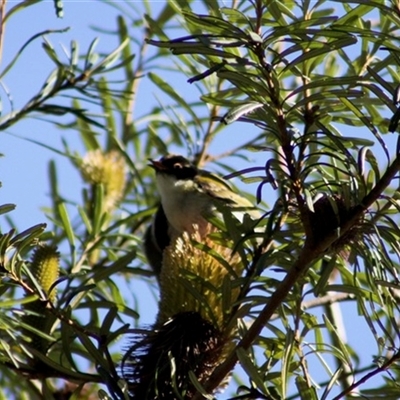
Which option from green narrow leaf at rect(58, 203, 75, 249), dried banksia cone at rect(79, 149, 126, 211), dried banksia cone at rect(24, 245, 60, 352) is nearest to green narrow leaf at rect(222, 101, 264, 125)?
dried banksia cone at rect(24, 245, 60, 352)

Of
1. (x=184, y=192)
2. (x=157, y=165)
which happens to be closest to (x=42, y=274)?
(x=157, y=165)

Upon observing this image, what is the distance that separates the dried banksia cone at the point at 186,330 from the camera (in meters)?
1.48

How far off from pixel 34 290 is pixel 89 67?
3.21 ft

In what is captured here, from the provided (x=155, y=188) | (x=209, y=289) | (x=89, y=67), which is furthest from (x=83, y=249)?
(x=155, y=188)

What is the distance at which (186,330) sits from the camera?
155cm

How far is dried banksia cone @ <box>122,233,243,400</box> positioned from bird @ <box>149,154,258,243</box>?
5.48ft

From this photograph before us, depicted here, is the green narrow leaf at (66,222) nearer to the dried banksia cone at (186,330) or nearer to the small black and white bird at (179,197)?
the dried banksia cone at (186,330)

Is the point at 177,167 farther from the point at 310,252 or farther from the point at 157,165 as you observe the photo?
the point at 310,252

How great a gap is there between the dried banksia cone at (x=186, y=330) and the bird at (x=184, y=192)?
1.67 m

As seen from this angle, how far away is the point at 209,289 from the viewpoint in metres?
1.58

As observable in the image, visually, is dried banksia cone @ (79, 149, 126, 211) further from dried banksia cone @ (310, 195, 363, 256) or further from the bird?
dried banksia cone @ (310, 195, 363, 256)

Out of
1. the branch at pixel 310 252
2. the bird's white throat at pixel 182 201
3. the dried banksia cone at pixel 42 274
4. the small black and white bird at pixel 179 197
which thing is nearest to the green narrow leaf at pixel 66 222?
the dried banksia cone at pixel 42 274

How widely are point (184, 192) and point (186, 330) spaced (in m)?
2.11

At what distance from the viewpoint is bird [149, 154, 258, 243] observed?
3.45 meters
